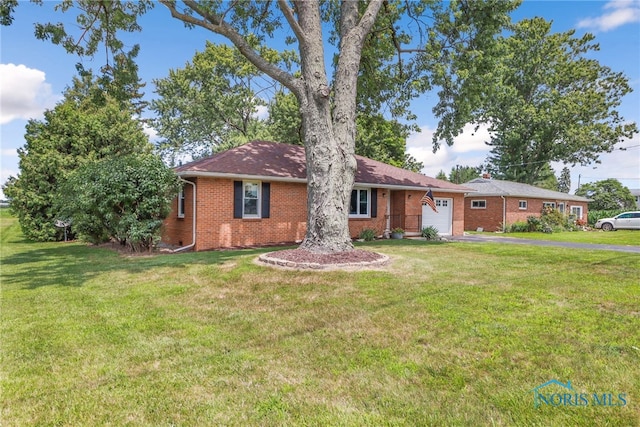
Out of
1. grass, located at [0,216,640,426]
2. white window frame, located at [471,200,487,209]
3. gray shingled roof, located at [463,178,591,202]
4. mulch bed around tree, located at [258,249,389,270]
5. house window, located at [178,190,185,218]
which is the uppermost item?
gray shingled roof, located at [463,178,591,202]

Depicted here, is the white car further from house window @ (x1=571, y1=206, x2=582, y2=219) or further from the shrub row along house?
the shrub row along house

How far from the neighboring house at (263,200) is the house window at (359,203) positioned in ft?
0.15

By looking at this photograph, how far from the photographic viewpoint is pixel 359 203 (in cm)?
1638

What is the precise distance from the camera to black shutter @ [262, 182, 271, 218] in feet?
45.2

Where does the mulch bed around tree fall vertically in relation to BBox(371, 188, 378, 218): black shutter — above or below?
below

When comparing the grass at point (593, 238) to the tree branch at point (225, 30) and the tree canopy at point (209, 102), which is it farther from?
the tree canopy at point (209, 102)

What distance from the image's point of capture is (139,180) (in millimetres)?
10797

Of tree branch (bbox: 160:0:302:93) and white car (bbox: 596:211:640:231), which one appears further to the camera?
white car (bbox: 596:211:640:231)

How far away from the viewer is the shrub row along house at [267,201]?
12570 millimetres

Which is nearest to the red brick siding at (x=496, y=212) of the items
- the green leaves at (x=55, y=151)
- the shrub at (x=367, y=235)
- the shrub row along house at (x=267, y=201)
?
the shrub row along house at (x=267, y=201)

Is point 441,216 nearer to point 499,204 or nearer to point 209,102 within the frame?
point 499,204

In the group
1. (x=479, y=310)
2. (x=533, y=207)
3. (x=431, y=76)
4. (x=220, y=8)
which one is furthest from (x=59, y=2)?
(x=533, y=207)

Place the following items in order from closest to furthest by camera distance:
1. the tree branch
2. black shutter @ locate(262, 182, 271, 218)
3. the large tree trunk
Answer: the large tree trunk, the tree branch, black shutter @ locate(262, 182, 271, 218)

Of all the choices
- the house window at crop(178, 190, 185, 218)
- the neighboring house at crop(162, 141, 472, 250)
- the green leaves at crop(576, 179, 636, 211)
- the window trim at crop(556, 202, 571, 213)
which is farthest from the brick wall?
the green leaves at crop(576, 179, 636, 211)
